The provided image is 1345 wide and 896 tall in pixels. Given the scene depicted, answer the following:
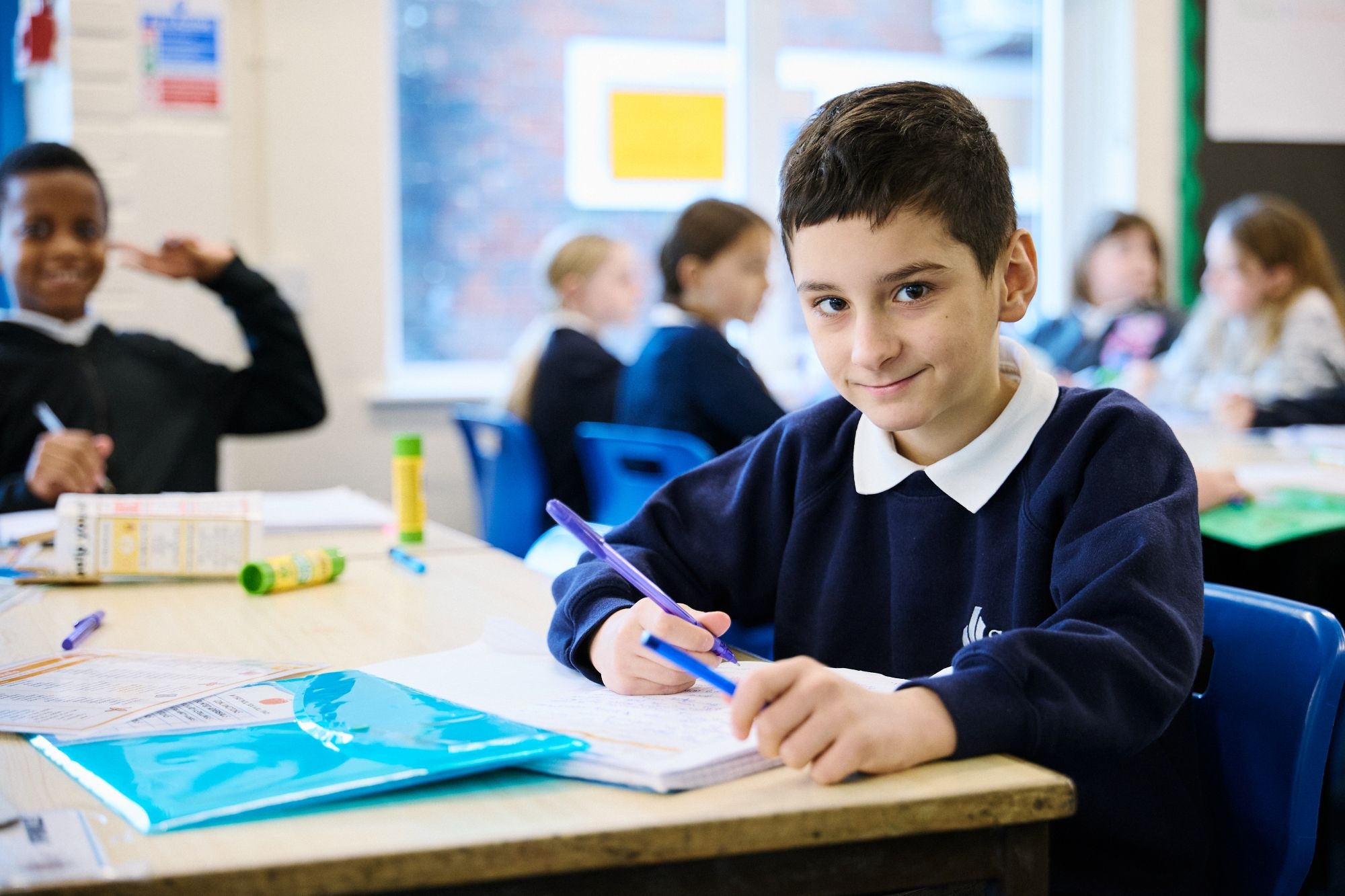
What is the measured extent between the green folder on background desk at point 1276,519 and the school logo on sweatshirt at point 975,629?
29.4 inches

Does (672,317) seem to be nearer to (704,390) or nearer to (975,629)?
(704,390)

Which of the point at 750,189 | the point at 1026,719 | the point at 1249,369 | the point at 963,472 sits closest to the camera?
the point at 1026,719

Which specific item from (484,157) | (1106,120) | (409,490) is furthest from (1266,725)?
(1106,120)

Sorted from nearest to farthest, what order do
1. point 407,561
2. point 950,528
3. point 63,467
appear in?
1. point 950,528
2. point 407,561
3. point 63,467

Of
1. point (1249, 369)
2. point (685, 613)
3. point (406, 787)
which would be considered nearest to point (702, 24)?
point (1249, 369)

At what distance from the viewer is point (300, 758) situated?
2.37 ft

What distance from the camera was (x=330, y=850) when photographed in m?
0.59

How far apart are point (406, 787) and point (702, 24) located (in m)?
3.91

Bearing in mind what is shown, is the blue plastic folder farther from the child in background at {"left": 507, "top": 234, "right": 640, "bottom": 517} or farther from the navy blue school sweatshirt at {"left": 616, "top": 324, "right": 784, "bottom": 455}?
the child in background at {"left": 507, "top": 234, "right": 640, "bottom": 517}

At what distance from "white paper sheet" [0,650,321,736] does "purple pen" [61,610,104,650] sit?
0.04m

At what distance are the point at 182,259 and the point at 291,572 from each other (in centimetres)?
107

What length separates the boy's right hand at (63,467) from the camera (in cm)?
181

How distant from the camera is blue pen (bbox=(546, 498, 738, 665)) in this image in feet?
2.97

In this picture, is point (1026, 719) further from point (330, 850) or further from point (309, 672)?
point (309, 672)
